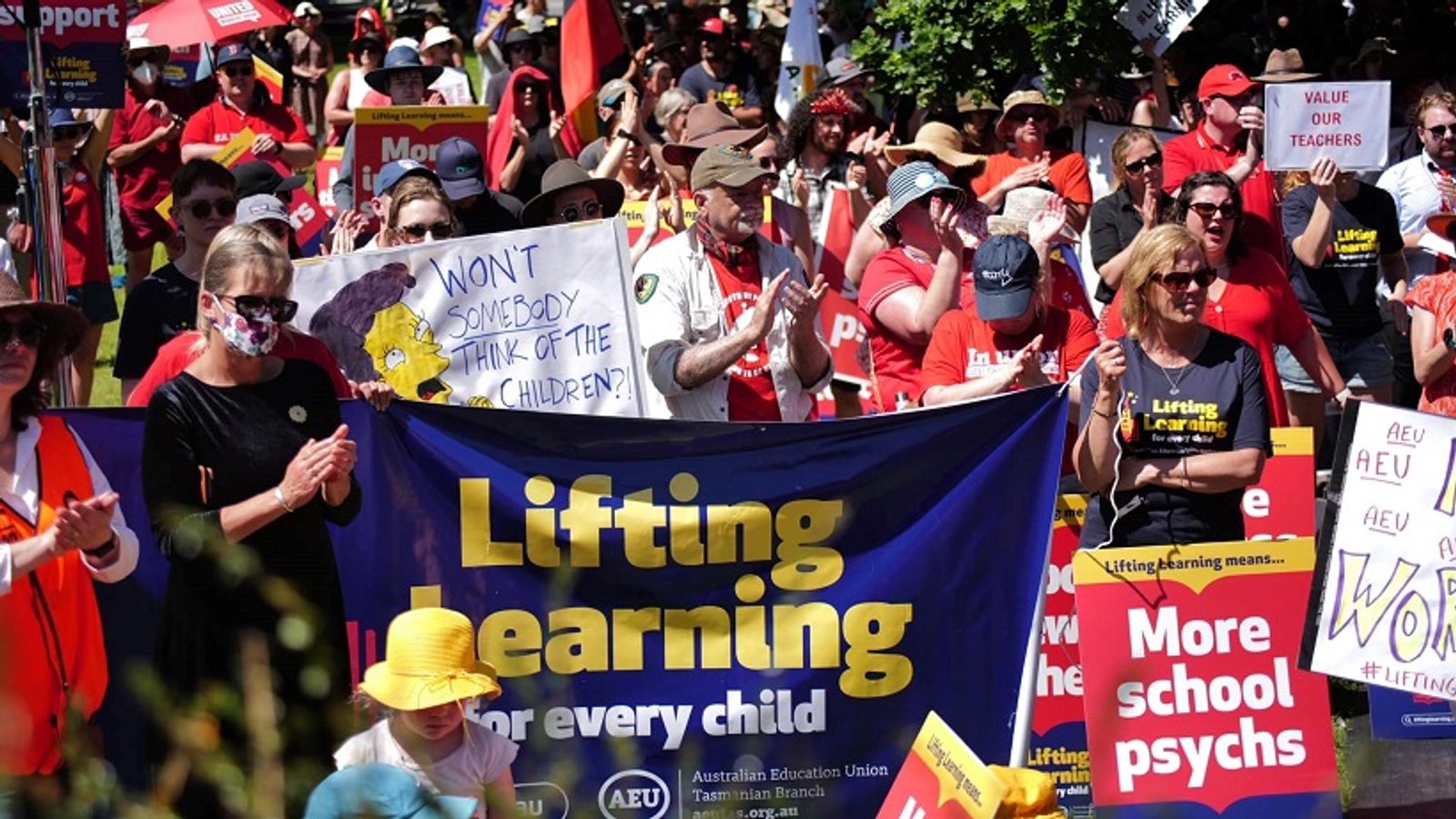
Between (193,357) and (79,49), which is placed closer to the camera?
(193,357)

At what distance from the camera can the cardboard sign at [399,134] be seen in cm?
1011

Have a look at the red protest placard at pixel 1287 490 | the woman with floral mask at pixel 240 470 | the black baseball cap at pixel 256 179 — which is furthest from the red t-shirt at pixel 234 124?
the woman with floral mask at pixel 240 470

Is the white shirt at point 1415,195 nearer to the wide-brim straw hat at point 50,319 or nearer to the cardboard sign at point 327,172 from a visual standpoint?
the cardboard sign at point 327,172

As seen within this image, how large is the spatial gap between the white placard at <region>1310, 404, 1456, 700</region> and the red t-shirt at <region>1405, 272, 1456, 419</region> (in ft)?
4.97

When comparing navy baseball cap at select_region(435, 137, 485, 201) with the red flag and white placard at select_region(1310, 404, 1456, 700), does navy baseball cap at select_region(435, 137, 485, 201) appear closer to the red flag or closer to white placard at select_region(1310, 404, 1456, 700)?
the red flag

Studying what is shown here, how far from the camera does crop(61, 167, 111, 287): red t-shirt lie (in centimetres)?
1145

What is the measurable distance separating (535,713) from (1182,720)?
1.82 metres

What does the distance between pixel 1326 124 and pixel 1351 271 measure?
0.71 metres

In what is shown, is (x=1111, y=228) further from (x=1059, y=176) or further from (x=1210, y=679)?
(x=1210, y=679)

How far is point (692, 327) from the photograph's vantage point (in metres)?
7.27

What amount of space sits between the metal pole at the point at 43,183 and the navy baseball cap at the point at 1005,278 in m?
3.44

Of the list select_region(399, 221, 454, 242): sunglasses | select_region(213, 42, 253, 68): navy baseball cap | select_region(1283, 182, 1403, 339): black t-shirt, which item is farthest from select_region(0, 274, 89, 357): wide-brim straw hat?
select_region(213, 42, 253, 68): navy baseball cap

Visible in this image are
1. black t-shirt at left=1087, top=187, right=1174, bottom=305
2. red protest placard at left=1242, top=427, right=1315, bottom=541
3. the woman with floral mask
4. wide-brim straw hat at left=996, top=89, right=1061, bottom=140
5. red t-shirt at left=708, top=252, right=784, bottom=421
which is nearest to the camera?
the woman with floral mask

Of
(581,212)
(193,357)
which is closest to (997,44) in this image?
(581,212)
